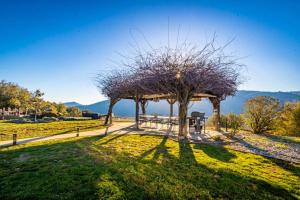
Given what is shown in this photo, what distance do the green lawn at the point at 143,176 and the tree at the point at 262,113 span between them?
412 inches

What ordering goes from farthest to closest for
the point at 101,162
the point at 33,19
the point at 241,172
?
the point at 33,19 < the point at 101,162 < the point at 241,172

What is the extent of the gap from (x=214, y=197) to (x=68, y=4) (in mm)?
11002

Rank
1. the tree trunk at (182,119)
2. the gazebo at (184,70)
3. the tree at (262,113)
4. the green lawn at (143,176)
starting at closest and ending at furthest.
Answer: the green lawn at (143,176) < the gazebo at (184,70) < the tree trunk at (182,119) < the tree at (262,113)

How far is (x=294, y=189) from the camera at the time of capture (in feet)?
11.3

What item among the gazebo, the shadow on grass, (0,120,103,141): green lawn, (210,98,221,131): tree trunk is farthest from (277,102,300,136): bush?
(0,120,103,141): green lawn

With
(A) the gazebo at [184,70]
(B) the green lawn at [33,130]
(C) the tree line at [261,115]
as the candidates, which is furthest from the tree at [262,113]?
(B) the green lawn at [33,130]

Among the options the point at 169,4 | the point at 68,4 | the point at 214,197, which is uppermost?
the point at 68,4

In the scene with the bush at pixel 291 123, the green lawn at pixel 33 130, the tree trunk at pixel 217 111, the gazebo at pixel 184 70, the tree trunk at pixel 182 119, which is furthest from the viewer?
the bush at pixel 291 123

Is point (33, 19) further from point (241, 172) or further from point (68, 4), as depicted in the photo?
point (241, 172)

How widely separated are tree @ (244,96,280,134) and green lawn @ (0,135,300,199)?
10477 mm

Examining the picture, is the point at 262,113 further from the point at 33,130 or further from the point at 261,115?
the point at 33,130

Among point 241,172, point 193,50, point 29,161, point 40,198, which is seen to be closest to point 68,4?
point 193,50

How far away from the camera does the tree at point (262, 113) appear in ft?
47.4

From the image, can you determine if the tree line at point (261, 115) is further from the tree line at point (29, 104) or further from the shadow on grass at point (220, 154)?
the tree line at point (29, 104)
